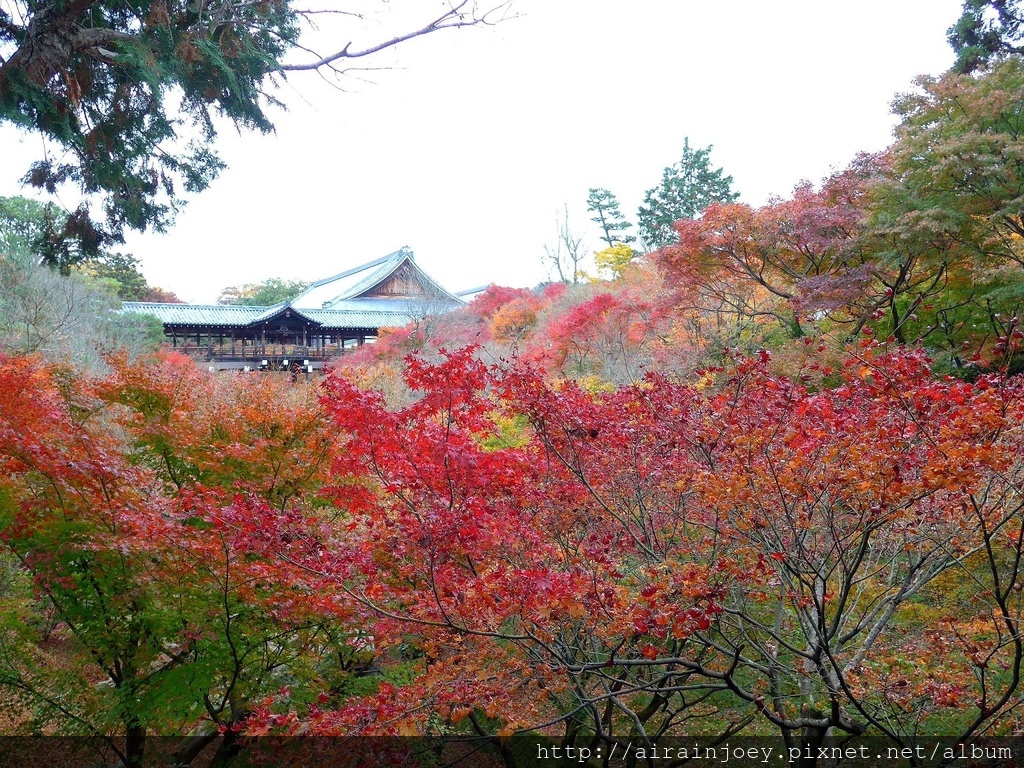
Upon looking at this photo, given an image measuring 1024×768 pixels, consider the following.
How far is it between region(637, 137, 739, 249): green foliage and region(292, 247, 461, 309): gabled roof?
10.2 m

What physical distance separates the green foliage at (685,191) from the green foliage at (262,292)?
25.0 meters

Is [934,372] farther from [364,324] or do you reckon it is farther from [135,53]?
[364,324]

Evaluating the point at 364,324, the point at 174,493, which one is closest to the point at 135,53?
the point at 174,493

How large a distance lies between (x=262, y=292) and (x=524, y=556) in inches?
1808

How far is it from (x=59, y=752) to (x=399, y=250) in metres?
29.1

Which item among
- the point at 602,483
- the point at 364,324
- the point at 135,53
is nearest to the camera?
the point at 602,483

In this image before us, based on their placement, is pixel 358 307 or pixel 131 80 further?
pixel 358 307

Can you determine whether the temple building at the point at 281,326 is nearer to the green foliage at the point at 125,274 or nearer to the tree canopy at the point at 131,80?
the green foliage at the point at 125,274

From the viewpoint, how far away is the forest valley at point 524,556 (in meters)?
3.26

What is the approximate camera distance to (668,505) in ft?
15.8

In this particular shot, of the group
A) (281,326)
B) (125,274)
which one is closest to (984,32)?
(281,326)

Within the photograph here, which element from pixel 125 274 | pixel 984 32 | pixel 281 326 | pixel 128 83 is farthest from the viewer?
pixel 125 274

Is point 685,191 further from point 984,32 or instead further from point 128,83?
point 128,83

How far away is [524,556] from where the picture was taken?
425cm
